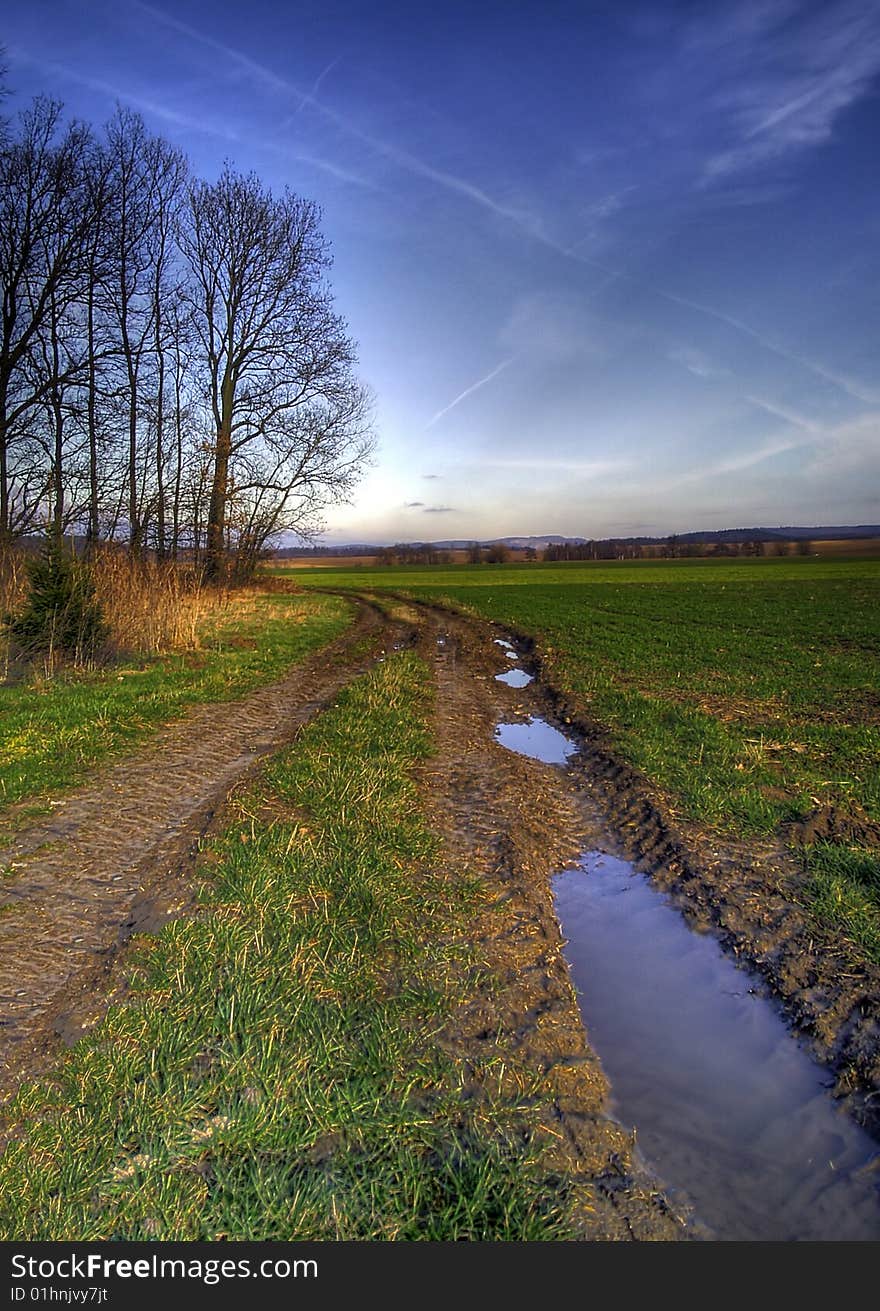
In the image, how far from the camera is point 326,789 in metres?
6.91

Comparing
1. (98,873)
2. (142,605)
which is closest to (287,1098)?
(98,873)

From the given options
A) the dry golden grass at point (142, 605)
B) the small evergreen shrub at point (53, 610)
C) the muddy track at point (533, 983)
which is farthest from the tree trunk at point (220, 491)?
the muddy track at point (533, 983)

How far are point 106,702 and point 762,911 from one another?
30.0ft

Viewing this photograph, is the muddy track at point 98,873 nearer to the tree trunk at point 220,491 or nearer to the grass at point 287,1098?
the grass at point 287,1098

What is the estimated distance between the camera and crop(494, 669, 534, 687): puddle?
1493 centimetres

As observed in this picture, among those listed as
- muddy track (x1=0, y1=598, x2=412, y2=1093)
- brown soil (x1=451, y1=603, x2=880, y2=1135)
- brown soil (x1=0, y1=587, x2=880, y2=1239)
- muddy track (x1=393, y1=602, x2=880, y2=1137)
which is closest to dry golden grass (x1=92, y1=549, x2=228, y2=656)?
muddy track (x1=0, y1=598, x2=412, y2=1093)

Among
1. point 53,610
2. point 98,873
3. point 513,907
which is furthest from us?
point 53,610

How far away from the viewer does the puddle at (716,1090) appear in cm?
281

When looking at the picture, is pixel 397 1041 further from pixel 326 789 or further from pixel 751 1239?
pixel 326 789

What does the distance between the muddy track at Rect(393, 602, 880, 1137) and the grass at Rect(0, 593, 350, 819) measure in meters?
5.74

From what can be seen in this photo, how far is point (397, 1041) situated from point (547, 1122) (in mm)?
798

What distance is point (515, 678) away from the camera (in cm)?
1563

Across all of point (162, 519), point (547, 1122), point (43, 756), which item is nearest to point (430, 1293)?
point (547, 1122)

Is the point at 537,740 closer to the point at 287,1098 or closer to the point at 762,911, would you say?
Answer: the point at 762,911
